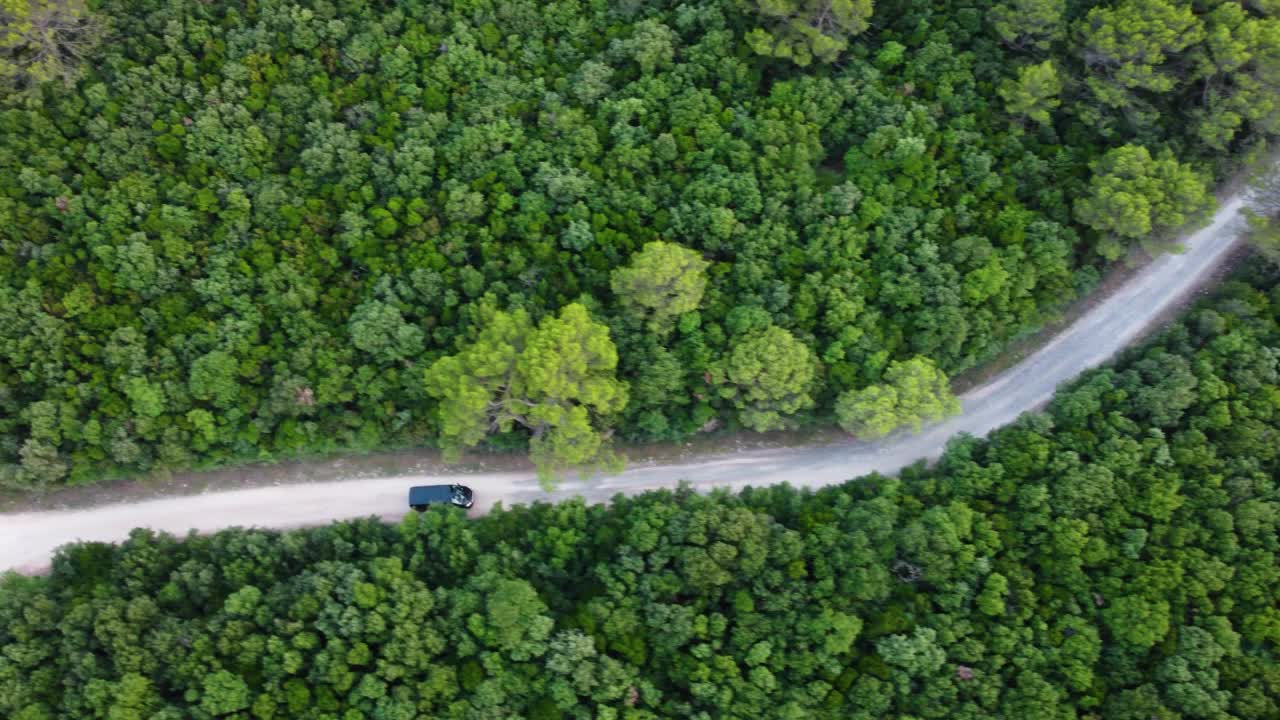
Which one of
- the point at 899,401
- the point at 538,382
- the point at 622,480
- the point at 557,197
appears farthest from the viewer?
A: the point at 622,480

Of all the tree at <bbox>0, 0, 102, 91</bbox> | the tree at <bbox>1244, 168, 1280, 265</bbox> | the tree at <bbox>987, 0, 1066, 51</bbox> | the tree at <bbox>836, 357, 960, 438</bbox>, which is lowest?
the tree at <bbox>836, 357, 960, 438</bbox>

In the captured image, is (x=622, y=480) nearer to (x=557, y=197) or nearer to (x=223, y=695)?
(x=557, y=197)

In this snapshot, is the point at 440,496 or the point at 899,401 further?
the point at 440,496

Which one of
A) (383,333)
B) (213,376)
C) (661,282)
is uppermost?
(661,282)

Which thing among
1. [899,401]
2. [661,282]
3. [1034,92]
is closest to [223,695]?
[661,282]

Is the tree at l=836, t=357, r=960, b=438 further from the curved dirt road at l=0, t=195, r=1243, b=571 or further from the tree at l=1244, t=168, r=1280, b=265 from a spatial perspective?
the tree at l=1244, t=168, r=1280, b=265

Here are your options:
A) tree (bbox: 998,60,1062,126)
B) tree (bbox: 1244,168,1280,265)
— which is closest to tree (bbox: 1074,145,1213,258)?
tree (bbox: 1244,168,1280,265)
